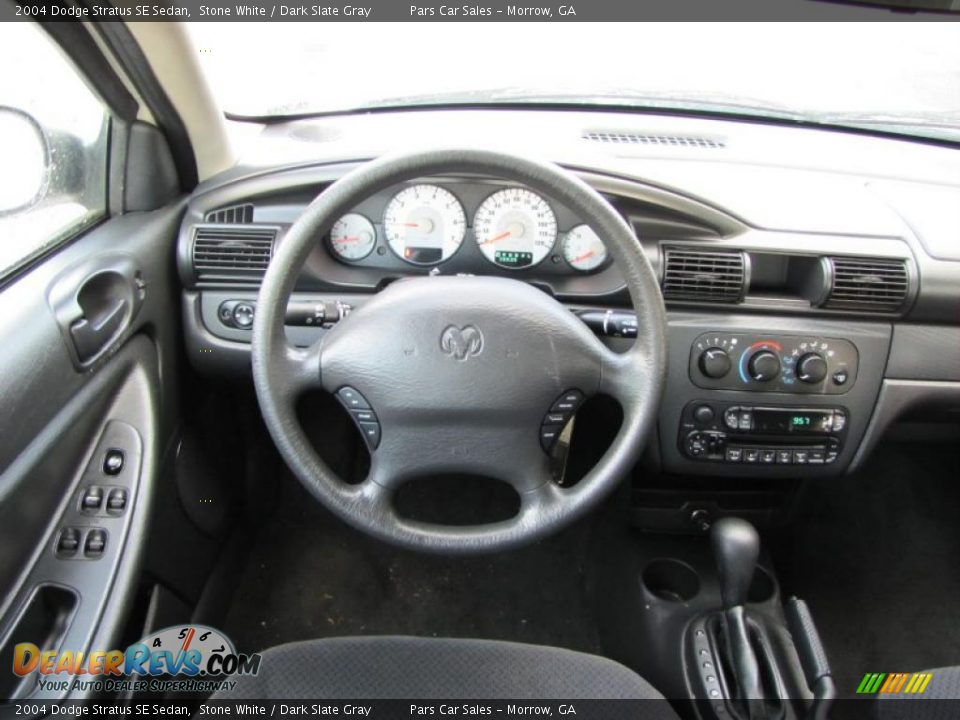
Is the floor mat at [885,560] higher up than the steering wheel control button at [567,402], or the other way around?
the steering wheel control button at [567,402]

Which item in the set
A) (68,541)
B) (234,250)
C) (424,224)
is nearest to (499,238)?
(424,224)

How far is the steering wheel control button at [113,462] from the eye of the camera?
1.29 meters

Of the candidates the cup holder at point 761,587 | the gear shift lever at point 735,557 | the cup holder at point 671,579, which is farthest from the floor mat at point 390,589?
the gear shift lever at point 735,557

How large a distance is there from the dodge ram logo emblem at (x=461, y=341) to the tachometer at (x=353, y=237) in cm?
44

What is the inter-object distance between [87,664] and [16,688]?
93mm

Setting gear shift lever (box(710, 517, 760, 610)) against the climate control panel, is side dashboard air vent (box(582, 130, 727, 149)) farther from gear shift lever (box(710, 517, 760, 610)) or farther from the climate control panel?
gear shift lever (box(710, 517, 760, 610))

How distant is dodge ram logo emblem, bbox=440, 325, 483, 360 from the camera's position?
115 centimetres

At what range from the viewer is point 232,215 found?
60.5 inches

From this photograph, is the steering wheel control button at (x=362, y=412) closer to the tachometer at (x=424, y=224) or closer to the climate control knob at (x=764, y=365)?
the tachometer at (x=424, y=224)

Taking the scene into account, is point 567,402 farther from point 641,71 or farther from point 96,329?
point 641,71

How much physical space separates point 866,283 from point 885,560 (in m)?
1.05

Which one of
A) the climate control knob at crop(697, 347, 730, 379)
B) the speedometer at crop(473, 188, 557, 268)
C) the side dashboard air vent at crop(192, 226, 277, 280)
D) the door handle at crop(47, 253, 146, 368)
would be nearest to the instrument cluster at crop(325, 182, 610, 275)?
the speedometer at crop(473, 188, 557, 268)

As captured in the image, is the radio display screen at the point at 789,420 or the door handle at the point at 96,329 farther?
the radio display screen at the point at 789,420

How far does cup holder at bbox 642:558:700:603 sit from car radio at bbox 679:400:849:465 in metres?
0.41
